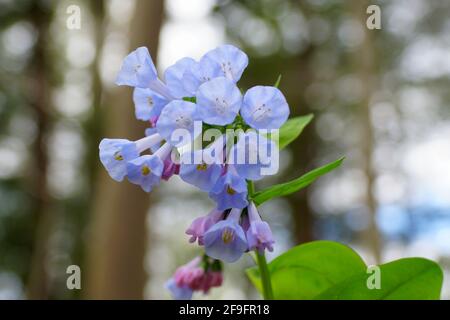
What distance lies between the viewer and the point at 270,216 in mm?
7504

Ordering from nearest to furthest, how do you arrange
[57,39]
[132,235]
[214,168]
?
[214,168]
[132,235]
[57,39]

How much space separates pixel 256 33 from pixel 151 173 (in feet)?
20.9

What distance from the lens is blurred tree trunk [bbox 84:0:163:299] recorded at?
3481mm

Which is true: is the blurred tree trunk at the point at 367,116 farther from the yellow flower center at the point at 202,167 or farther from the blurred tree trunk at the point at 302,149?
the yellow flower center at the point at 202,167

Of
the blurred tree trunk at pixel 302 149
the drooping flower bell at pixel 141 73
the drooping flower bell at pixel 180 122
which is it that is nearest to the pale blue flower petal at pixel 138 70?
the drooping flower bell at pixel 141 73

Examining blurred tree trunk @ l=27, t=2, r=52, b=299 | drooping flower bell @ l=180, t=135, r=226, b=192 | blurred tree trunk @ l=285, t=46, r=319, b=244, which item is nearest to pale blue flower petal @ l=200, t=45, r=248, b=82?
drooping flower bell @ l=180, t=135, r=226, b=192

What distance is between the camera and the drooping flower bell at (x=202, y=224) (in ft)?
2.47

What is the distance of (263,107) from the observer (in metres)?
0.70

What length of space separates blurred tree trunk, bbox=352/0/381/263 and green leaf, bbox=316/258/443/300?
11.7ft

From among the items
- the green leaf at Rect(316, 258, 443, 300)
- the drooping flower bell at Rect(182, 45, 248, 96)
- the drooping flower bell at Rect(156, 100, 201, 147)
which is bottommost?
the green leaf at Rect(316, 258, 443, 300)

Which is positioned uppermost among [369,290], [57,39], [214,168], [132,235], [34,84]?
[57,39]

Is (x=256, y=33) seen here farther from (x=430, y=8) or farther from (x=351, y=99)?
(x=430, y=8)

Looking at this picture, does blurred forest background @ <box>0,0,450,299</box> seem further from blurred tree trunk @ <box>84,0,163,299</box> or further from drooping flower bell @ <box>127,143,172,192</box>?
drooping flower bell @ <box>127,143,172,192</box>

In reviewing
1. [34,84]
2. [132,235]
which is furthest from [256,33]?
[132,235]
